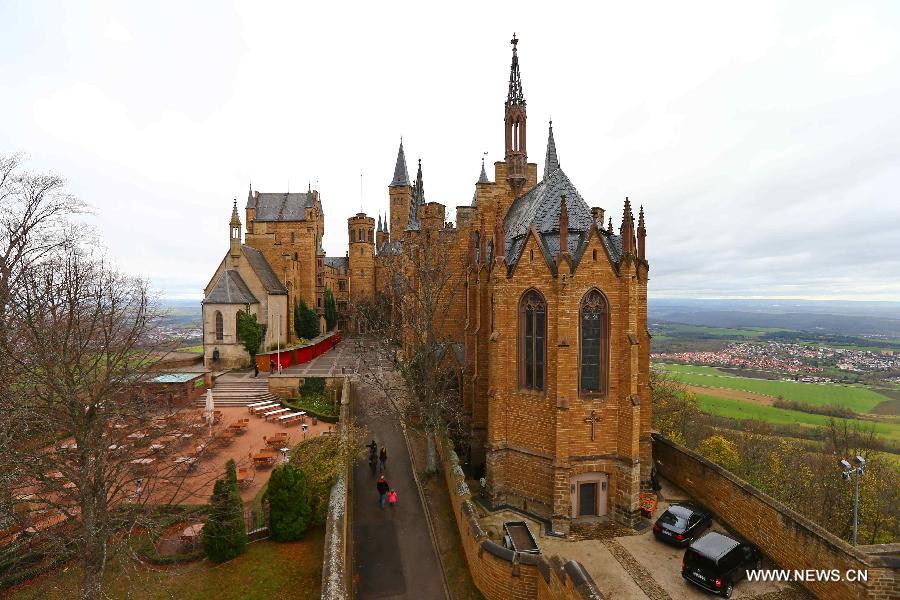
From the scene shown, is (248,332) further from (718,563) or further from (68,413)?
(718,563)

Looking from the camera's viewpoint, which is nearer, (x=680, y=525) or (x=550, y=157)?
(x=680, y=525)

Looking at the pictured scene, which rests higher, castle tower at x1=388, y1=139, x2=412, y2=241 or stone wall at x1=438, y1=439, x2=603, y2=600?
castle tower at x1=388, y1=139, x2=412, y2=241

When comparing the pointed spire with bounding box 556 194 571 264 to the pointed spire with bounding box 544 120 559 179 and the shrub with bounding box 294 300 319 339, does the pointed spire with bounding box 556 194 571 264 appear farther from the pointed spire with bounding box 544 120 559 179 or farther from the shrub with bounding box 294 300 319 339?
the shrub with bounding box 294 300 319 339

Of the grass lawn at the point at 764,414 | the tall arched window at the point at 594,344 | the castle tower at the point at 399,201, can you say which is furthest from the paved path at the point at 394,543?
the grass lawn at the point at 764,414

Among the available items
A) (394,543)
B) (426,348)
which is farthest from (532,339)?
(394,543)

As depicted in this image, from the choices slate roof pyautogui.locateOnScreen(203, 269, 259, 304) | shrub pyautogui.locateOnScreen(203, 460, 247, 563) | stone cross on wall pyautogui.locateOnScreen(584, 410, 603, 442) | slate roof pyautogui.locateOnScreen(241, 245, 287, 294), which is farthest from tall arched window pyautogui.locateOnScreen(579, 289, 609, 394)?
slate roof pyautogui.locateOnScreen(241, 245, 287, 294)

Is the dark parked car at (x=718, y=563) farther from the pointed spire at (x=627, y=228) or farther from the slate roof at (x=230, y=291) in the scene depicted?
the slate roof at (x=230, y=291)
